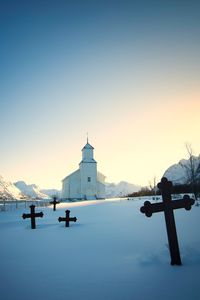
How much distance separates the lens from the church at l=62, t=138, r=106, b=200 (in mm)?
46531

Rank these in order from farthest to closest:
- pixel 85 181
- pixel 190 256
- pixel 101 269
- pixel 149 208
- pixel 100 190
→ pixel 100 190, pixel 85 181, pixel 190 256, pixel 149 208, pixel 101 269

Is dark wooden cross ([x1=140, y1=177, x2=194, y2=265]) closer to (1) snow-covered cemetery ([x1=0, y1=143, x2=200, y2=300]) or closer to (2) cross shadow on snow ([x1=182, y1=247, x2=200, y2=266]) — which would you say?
(1) snow-covered cemetery ([x1=0, y1=143, x2=200, y2=300])

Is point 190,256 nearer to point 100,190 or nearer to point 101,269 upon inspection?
point 101,269

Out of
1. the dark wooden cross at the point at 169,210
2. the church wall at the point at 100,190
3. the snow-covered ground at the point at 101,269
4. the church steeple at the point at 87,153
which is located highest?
the church steeple at the point at 87,153

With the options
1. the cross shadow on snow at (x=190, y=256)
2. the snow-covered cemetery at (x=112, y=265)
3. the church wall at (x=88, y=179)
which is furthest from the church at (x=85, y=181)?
the cross shadow on snow at (x=190, y=256)

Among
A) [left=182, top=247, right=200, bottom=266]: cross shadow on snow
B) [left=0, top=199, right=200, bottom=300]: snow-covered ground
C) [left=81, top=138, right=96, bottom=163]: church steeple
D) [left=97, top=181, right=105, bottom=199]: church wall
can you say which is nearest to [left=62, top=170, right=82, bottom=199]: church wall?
[left=81, top=138, right=96, bottom=163]: church steeple

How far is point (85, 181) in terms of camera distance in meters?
46.8

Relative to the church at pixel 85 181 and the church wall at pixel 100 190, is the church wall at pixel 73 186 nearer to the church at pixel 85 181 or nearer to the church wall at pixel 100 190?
the church at pixel 85 181

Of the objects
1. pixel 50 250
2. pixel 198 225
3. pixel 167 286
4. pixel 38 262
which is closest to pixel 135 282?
pixel 167 286

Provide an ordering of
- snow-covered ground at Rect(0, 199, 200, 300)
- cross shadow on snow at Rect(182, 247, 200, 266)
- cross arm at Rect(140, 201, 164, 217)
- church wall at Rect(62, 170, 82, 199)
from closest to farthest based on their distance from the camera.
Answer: snow-covered ground at Rect(0, 199, 200, 300) → cross shadow on snow at Rect(182, 247, 200, 266) → cross arm at Rect(140, 201, 164, 217) → church wall at Rect(62, 170, 82, 199)

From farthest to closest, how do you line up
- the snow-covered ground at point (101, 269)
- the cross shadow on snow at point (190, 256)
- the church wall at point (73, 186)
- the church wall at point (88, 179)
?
the church wall at point (73, 186) < the church wall at point (88, 179) < the cross shadow on snow at point (190, 256) < the snow-covered ground at point (101, 269)

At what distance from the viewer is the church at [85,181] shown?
4653cm

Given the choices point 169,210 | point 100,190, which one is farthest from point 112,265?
point 100,190

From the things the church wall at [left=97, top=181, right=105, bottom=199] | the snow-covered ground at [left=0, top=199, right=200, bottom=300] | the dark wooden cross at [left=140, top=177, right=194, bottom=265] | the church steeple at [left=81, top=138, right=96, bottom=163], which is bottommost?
the snow-covered ground at [left=0, top=199, right=200, bottom=300]
